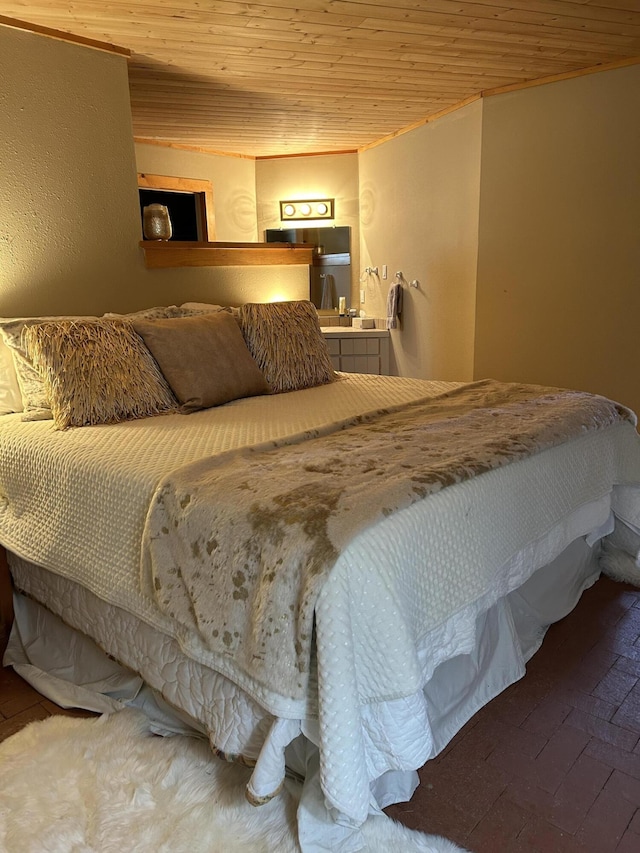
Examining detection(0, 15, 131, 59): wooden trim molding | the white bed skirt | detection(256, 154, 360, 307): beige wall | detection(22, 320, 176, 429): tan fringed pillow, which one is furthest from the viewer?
detection(256, 154, 360, 307): beige wall

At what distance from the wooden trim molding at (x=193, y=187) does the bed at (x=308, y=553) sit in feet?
9.34

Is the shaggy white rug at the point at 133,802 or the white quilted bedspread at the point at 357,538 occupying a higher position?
the white quilted bedspread at the point at 357,538

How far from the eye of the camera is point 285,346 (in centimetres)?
265

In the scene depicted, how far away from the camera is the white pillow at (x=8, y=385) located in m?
2.25

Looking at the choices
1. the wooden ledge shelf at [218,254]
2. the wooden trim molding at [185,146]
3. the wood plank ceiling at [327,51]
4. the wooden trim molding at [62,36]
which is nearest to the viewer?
the wooden trim molding at [62,36]

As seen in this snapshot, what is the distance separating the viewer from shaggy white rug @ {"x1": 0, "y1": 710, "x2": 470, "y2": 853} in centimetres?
133

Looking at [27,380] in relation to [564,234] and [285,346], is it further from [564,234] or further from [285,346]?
[564,234]

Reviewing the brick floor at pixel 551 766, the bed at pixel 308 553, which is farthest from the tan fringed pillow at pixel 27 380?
the brick floor at pixel 551 766

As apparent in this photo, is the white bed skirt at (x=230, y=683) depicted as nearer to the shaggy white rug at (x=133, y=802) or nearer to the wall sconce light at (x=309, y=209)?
the shaggy white rug at (x=133, y=802)

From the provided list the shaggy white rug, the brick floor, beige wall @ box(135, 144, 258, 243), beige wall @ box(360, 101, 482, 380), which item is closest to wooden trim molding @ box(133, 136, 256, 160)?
beige wall @ box(135, 144, 258, 243)

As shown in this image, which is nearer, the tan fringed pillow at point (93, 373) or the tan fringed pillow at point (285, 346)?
the tan fringed pillow at point (93, 373)

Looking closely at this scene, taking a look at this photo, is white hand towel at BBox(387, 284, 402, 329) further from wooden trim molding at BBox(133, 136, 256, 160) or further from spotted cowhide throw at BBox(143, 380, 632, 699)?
spotted cowhide throw at BBox(143, 380, 632, 699)

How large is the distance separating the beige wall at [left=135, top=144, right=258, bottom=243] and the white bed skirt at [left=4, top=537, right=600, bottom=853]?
12.2ft

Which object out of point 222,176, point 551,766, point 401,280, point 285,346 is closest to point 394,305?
point 401,280
